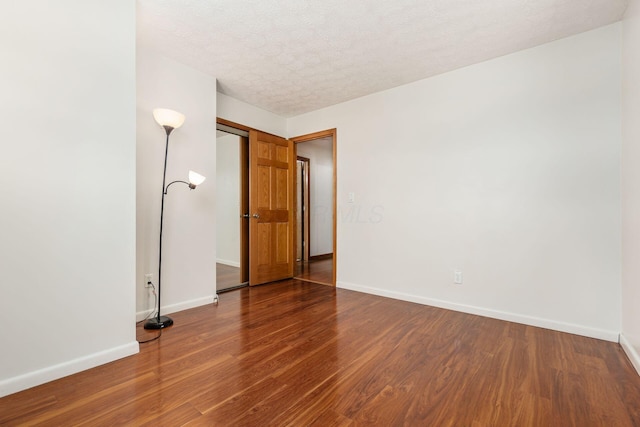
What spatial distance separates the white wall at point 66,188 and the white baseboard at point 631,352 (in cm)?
344

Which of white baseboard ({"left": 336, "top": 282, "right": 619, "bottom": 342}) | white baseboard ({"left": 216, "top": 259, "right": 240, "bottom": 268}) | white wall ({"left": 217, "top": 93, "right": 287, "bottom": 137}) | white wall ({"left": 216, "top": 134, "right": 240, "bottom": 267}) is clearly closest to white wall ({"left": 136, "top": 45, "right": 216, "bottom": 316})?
white wall ({"left": 217, "top": 93, "right": 287, "bottom": 137})

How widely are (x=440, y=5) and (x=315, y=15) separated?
3.04 ft

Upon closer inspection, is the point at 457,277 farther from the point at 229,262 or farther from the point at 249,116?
the point at 229,262

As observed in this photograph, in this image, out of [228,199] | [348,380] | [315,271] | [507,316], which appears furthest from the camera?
[228,199]

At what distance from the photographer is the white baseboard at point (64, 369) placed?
1.56 meters

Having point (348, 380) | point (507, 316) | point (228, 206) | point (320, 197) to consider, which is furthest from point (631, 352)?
point (228, 206)

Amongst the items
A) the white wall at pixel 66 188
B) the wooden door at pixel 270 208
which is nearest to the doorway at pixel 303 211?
the wooden door at pixel 270 208

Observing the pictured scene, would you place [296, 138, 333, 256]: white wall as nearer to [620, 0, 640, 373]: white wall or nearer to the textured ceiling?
the textured ceiling

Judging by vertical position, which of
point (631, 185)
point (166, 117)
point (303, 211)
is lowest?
point (303, 211)

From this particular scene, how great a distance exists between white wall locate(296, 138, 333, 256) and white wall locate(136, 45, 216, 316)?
2.96 m

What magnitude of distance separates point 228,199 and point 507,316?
4423mm

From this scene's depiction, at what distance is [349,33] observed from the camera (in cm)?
237

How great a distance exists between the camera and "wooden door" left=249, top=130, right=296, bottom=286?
387 cm

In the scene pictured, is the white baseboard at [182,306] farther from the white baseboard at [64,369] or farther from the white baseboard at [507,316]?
the white baseboard at [507,316]
